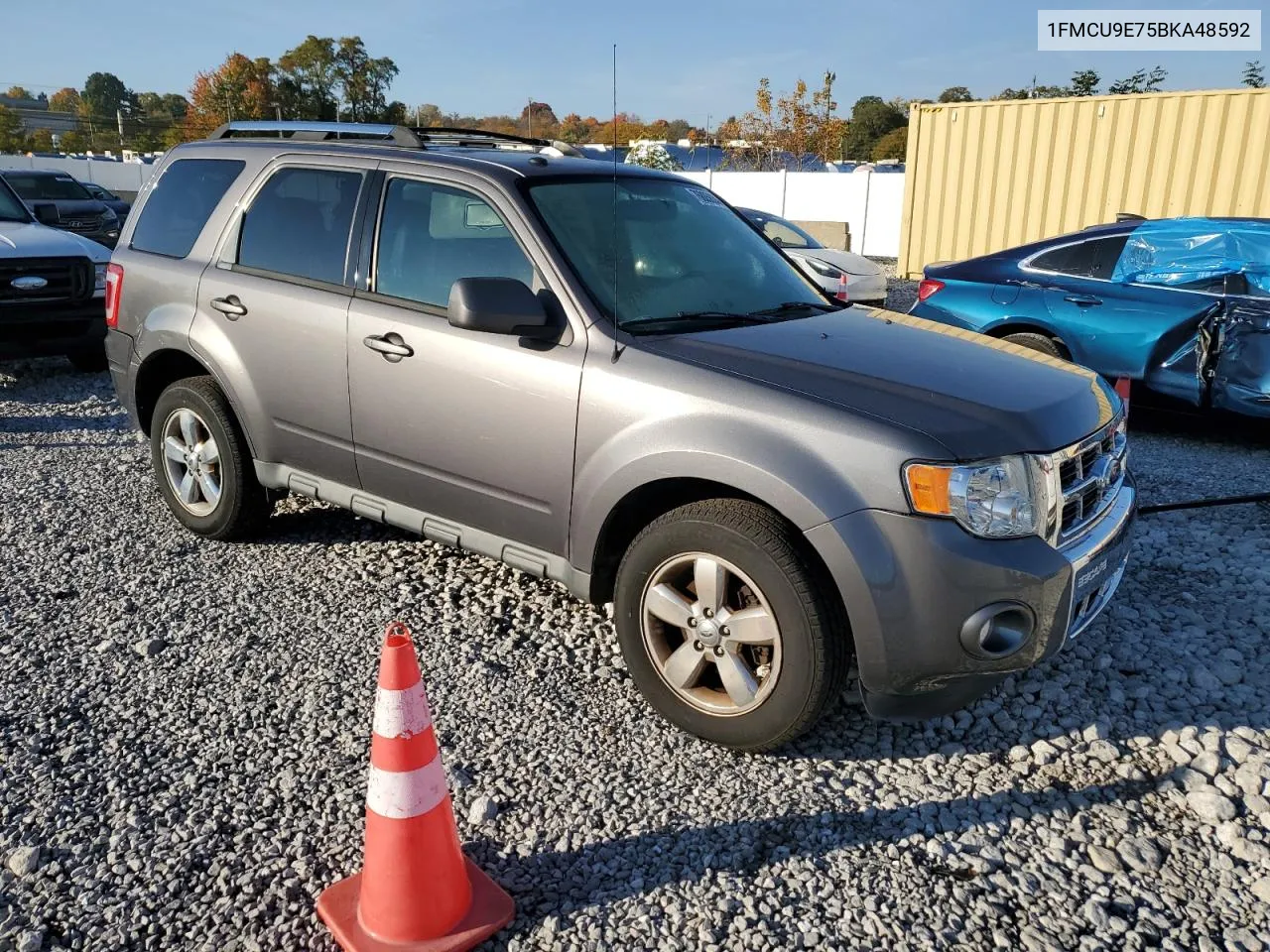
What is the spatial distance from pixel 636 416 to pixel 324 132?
251cm

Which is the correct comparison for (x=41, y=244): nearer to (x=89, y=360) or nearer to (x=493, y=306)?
(x=89, y=360)

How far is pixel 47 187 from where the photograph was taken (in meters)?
18.2

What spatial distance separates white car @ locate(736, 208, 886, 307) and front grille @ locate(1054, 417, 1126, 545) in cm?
834

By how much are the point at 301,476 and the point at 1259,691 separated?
3.85 meters

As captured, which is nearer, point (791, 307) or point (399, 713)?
point (399, 713)

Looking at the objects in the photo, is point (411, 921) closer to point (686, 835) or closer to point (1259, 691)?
point (686, 835)

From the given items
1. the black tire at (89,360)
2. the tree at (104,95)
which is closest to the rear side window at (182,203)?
the black tire at (89,360)

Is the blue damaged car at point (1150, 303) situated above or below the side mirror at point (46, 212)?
below

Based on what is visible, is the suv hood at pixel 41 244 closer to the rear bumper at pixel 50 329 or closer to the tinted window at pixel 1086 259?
the rear bumper at pixel 50 329

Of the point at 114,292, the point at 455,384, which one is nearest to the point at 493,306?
the point at 455,384

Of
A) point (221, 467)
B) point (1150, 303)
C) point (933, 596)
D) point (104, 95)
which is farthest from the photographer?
point (104, 95)

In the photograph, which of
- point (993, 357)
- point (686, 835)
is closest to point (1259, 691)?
point (993, 357)

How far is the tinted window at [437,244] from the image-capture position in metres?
3.69

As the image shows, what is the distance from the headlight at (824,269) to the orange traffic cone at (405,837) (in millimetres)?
10264
